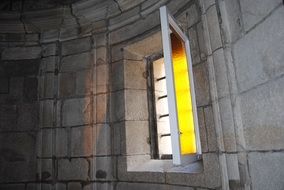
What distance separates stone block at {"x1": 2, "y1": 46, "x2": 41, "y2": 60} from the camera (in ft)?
12.6

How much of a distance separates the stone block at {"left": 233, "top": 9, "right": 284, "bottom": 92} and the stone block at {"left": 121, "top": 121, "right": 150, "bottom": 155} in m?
1.60

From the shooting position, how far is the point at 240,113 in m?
1.88

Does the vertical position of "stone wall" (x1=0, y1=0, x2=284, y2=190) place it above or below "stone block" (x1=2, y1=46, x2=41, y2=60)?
below

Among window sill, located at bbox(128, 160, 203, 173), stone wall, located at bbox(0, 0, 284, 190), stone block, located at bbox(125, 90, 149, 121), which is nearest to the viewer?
stone wall, located at bbox(0, 0, 284, 190)

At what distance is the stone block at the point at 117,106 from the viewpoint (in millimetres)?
3271

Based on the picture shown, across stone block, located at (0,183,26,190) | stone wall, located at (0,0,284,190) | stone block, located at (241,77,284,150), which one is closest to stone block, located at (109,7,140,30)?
stone wall, located at (0,0,284,190)

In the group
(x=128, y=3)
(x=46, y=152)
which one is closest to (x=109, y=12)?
(x=128, y=3)

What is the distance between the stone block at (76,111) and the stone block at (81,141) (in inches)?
3.9

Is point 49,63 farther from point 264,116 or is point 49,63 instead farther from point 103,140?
point 264,116

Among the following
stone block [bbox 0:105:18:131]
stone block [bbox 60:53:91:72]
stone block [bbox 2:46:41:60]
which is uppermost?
stone block [bbox 2:46:41:60]

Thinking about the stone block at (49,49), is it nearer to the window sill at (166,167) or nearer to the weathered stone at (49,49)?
the weathered stone at (49,49)

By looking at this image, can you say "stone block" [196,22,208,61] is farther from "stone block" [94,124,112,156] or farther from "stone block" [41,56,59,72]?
"stone block" [41,56,59,72]

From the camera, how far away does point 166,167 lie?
9.23 feet

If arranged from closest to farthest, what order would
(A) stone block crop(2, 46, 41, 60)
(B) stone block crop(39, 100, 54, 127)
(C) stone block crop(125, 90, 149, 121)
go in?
(C) stone block crop(125, 90, 149, 121)
(B) stone block crop(39, 100, 54, 127)
(A) stone block crop(2, 46, 41, 60)
